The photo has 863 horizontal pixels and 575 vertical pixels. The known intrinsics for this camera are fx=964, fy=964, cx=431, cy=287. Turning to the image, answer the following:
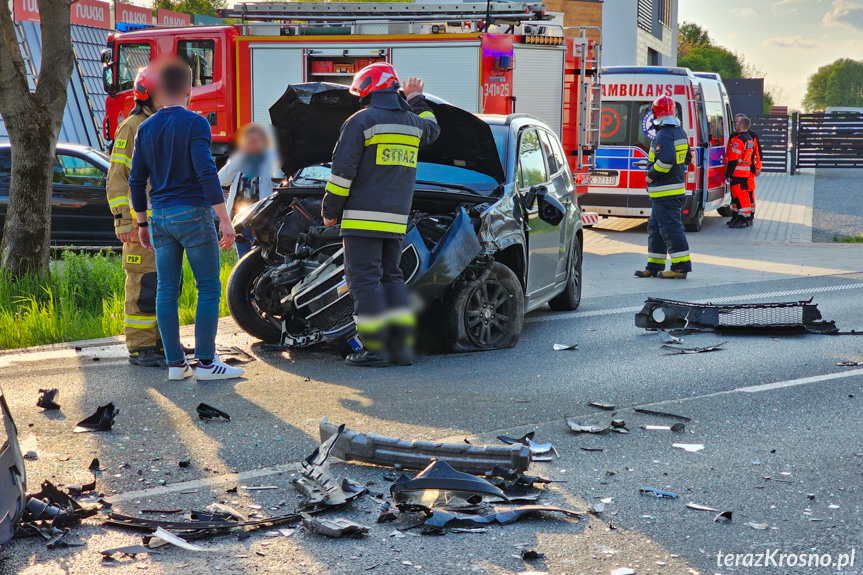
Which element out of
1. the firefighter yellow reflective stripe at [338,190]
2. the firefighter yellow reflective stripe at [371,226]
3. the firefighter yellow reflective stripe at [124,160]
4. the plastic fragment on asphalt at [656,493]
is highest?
the firefighter yellow reflective stripe at [124,160]

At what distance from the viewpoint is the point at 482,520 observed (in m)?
3.79

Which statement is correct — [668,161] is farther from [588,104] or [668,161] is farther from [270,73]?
[270,73]

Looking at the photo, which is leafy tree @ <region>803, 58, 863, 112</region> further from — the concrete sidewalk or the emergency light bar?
the emergency light bar

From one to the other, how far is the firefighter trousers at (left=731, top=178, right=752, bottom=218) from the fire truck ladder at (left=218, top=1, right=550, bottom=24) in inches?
190

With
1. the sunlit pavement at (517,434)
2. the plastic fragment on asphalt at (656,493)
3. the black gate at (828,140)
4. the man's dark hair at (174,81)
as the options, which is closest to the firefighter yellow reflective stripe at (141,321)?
the sunlit pavement at (517,434)

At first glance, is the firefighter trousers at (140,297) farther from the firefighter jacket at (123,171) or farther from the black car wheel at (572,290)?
the black car wheel at (572,290)

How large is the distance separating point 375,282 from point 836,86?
124 meters

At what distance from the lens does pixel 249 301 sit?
711 centimetres

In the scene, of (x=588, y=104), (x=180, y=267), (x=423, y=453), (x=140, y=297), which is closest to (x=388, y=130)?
(x=180, y=267)

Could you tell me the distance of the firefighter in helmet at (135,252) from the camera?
6.45m

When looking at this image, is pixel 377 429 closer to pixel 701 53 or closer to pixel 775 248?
pixel 775 248

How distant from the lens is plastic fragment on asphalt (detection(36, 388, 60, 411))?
5.42m

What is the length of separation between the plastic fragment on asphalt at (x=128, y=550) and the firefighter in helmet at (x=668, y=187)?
Result: 875 cm

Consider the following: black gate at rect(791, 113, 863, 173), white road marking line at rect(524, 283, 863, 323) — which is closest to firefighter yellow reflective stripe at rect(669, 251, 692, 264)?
white road marking line at rect(524, 283, 863, 323)
